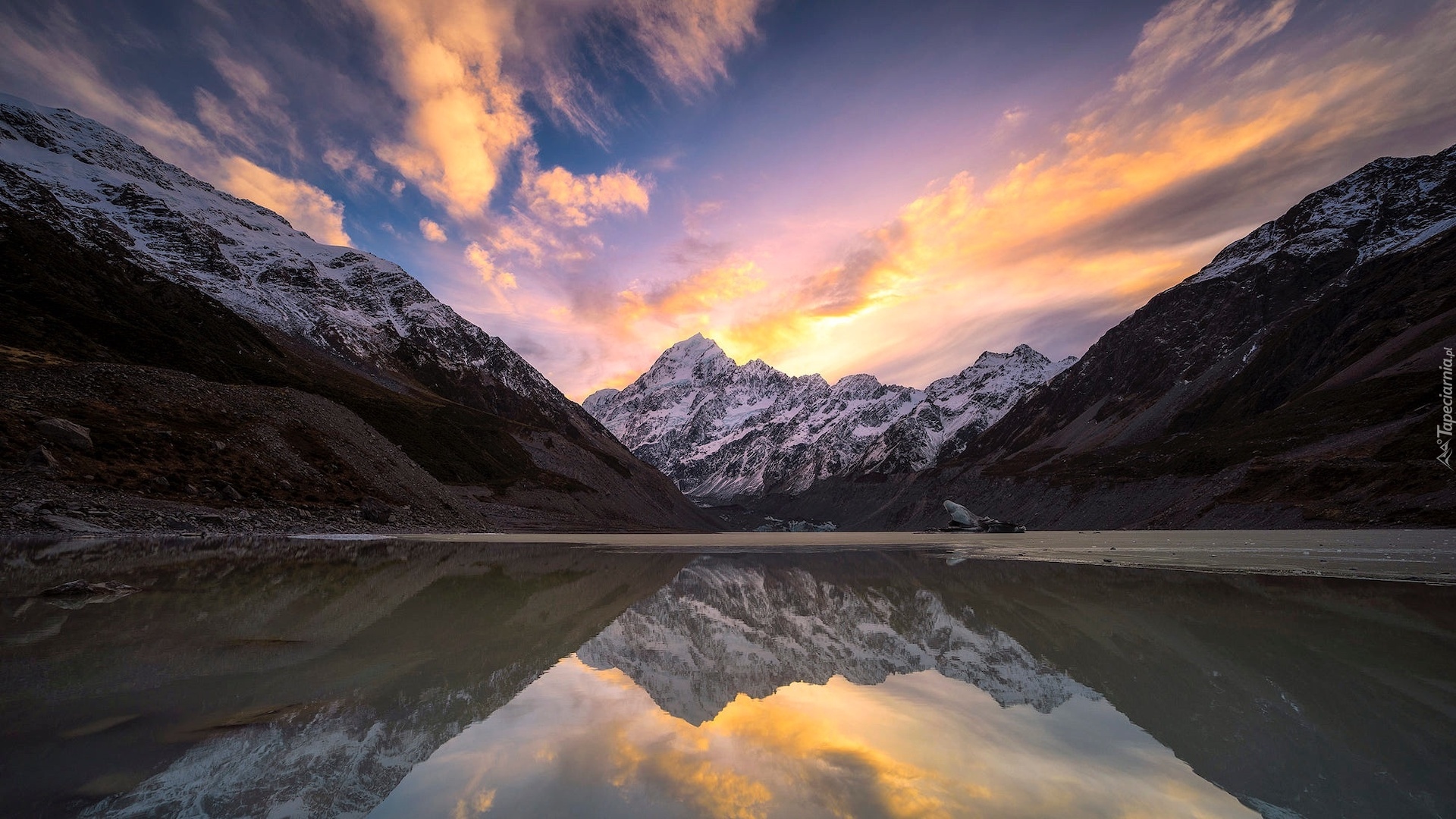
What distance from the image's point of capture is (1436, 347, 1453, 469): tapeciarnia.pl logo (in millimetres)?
62188

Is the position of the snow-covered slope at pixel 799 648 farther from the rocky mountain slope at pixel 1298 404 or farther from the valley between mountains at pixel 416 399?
the rocky mountain slope at pixel 1298 404

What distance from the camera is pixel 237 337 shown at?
10306 cm

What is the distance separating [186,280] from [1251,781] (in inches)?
7257

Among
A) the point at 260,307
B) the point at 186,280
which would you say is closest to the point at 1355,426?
the point at 260,307

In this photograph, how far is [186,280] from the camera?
137125mm

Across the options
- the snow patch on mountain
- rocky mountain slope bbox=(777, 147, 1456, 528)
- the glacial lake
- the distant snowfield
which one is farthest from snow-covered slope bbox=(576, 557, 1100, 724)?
the snow patch on mountain

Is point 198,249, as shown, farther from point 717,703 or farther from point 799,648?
point 717,703

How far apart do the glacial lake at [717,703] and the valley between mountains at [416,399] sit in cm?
3443

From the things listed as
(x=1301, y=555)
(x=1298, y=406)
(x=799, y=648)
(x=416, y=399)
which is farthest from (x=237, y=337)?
(x=1298, y=406)

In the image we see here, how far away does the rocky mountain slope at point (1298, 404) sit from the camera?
72000 millimetres

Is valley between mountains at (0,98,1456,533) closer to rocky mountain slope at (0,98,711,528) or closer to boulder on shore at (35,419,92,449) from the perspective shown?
boulder on shore at (35,419,92,449)

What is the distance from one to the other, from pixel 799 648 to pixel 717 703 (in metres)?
4.31

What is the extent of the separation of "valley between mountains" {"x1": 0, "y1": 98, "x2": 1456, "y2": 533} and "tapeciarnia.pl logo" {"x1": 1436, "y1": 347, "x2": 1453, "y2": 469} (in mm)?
1753

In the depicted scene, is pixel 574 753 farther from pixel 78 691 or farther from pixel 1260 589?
pixel 1260 589
